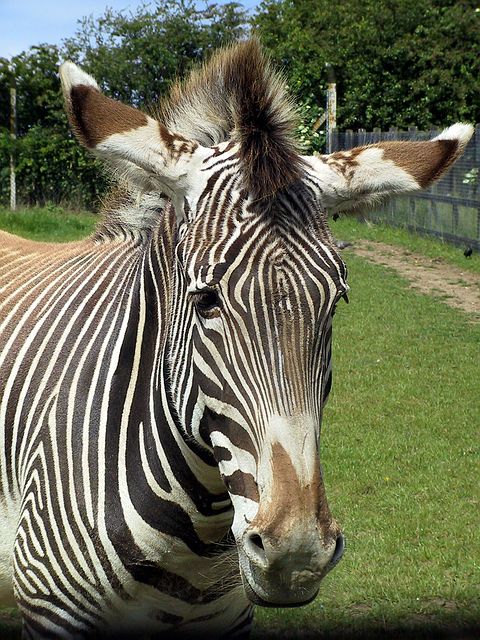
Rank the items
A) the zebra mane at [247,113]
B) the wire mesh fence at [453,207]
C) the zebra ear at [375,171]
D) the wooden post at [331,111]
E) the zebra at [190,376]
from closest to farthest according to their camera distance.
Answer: the zebra at [190,376], the zebra mane at [247,113], the zebra ear at [375,171], the wire mesh fence at [453,207], the wooden post at [331,111]

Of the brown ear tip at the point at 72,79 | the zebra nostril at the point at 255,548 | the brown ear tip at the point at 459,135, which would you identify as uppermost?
the brown ear tip at the point at 72,79

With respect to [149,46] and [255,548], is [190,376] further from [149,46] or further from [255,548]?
[149,46]

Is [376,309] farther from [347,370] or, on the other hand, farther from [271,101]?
[271,101]

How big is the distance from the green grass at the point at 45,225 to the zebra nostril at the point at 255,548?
45.9 ft

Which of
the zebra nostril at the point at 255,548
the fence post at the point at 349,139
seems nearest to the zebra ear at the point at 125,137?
the zebra nostril at the point at 255,548

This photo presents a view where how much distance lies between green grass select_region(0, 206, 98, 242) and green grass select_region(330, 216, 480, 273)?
15.9ft

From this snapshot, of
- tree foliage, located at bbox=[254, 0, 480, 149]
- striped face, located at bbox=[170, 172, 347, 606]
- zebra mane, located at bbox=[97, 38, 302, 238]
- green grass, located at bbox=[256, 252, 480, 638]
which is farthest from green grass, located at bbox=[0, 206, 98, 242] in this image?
striped face, located at bbox=[170, 172, 347, 606]

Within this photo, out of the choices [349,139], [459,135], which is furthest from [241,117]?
[349,139]

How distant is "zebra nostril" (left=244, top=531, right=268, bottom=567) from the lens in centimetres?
183

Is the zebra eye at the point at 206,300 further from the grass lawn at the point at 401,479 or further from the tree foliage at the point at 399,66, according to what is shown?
the tree foliage at the point at 399,66

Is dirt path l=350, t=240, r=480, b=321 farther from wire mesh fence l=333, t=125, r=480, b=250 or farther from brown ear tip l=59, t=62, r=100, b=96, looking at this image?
brown ear tip l=59, t=62, r=100, b=96

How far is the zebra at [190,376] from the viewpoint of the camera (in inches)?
76.6


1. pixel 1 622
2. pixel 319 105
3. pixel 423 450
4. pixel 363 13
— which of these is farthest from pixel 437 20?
pixel 1 622

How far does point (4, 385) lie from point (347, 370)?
5.77m
